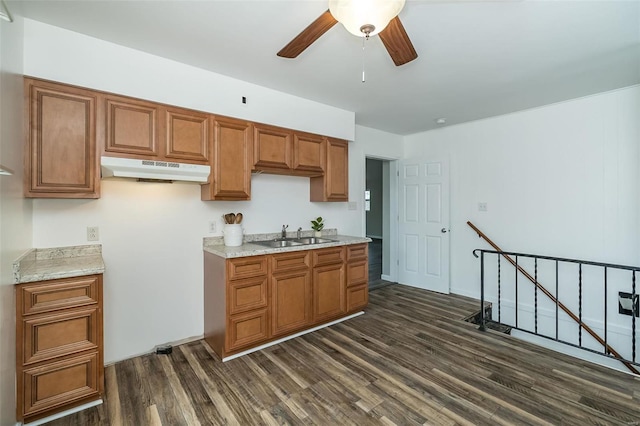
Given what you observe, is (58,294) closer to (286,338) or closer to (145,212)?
(145,212)

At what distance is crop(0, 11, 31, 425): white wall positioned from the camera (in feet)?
5.01

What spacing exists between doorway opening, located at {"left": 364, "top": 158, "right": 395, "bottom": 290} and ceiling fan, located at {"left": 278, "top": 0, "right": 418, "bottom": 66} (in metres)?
3.28

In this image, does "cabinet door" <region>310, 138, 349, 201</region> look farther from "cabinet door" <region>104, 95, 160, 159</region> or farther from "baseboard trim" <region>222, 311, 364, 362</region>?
"cabinet door" <region>104, 95, 160, 159</region>

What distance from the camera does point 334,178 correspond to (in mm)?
3777

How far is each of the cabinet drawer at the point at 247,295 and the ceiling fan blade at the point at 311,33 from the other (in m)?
1.89

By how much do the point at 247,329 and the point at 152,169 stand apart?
1.60 metres

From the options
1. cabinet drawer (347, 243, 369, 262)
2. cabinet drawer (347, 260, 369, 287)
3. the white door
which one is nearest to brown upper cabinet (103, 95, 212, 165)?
cabinet drawer (347, 243, 369, 262)

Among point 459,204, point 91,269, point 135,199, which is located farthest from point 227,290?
point 459,204

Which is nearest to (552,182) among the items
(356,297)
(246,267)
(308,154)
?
(356,297)

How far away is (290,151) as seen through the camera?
3.29 m

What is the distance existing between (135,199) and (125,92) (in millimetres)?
899

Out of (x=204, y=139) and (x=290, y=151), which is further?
(x=290, y=151)

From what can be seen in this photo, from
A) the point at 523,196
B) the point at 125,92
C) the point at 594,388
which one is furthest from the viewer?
the point at 523,196

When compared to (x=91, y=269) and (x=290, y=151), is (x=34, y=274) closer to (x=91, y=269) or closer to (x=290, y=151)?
(x=91, y=269)
